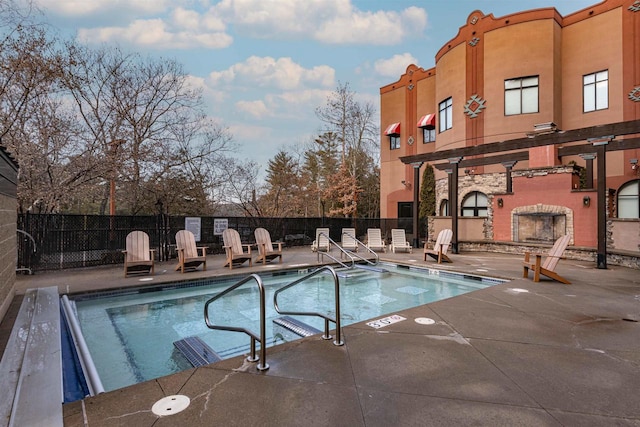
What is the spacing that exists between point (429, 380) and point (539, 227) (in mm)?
11596

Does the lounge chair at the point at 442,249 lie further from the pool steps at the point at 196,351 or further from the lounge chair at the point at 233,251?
the pool steps at the point at 196,351

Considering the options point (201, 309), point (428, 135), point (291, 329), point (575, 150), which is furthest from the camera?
point (428, 135)

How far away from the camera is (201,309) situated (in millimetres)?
5438

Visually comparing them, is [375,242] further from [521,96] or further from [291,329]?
[521,96]

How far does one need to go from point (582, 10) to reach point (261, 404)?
1865 centimetres

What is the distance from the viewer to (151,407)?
2092mm

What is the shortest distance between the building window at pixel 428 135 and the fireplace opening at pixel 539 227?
7.98m

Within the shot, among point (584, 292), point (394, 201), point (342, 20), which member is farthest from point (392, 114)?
point (584, 292)

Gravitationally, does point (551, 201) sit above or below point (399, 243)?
A: above

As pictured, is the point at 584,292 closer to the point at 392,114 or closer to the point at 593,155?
the point at 593,155

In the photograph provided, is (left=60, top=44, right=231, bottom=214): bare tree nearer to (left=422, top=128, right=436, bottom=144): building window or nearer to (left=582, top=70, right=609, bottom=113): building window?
(left=422, top=128, right=436, bottom=144): building window

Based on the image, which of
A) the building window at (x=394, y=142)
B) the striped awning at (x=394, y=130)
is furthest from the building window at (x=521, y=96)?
the building window at (x=394, y=142)

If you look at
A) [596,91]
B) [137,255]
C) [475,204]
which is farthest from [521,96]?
[137,255]

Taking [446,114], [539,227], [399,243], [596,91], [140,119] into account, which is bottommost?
[399,243]
